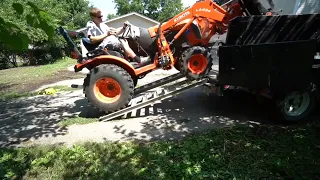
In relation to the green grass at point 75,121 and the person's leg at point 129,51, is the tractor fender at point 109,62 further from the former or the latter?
the green grass at point 75,121

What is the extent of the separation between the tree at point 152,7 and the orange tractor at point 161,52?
6616 cm

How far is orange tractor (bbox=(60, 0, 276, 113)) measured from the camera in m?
5.60

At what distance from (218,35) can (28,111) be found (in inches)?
198

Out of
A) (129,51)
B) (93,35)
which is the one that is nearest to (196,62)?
(129,51)

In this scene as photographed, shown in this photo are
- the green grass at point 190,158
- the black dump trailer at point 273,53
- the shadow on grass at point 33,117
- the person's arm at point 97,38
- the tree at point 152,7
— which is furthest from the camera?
the tree at point 152,7

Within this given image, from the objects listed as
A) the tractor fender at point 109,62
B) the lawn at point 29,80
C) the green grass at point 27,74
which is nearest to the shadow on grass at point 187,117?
the tractor fender at point 109,62

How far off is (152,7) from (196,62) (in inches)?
2709

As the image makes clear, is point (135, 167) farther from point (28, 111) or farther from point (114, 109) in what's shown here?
point (28, 111)

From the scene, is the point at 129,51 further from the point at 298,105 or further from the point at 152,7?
the point at 152,7

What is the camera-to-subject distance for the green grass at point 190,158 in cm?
353

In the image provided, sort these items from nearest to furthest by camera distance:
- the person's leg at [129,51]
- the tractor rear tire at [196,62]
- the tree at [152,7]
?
the person's leg at [129,51] < the tractor rear tire at [196,62] < the tree at [152,7]

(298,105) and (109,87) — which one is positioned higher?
(109,87)

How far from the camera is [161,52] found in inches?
231

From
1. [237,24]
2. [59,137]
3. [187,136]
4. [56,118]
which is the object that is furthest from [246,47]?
[56,118]
